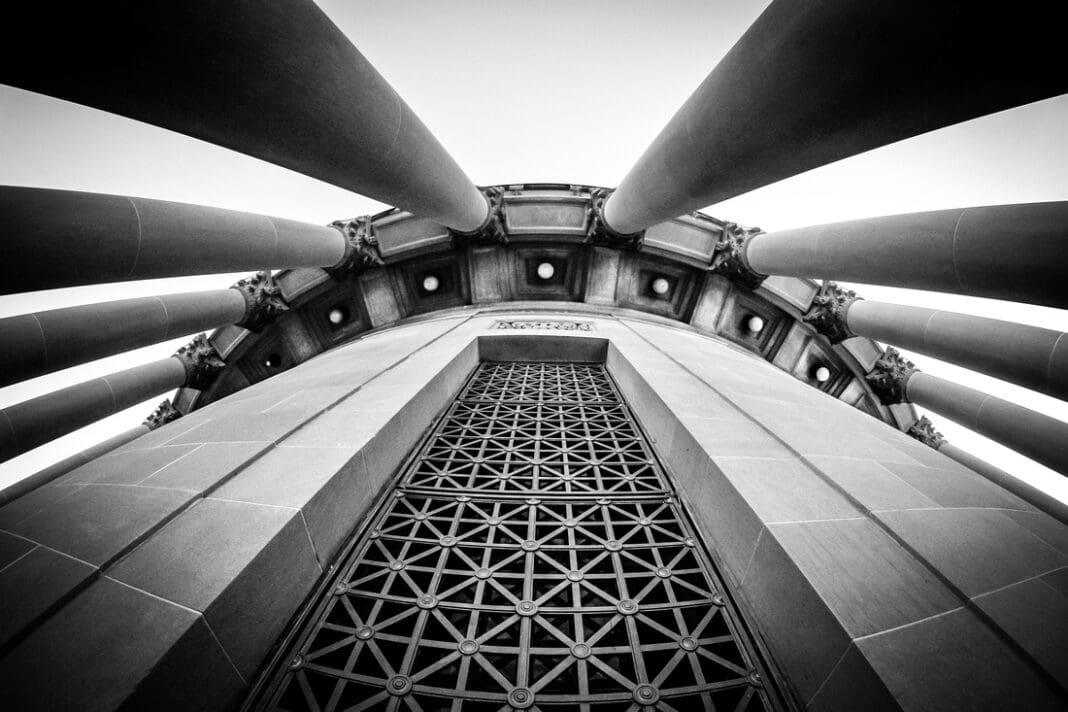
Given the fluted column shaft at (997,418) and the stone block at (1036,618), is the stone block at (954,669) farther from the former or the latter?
the fluted column shaft at (997,418)

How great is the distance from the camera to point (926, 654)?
198 cm

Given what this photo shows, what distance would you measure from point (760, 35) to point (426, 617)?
5734mm

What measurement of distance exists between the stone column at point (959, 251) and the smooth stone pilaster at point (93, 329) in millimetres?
13097

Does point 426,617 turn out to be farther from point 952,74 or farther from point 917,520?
point 952,74

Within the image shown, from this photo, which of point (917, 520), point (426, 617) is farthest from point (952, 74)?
point (426, 617)

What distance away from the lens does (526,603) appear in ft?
9.15

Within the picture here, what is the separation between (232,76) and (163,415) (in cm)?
1591

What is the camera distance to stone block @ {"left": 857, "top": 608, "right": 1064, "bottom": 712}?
180cm

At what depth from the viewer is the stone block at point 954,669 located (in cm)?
180

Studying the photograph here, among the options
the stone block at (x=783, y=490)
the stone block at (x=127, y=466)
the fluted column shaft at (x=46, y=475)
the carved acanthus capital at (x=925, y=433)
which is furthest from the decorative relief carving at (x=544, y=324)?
the carved acanthus capital at (x=925, y=433)

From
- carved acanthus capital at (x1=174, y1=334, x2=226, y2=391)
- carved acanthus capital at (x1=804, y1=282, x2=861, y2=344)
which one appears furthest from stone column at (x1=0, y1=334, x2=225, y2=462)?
carved acanthus capital at (x1=804, y1=282, x2=861, y2=344)

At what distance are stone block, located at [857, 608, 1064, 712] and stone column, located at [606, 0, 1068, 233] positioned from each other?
3642 mm

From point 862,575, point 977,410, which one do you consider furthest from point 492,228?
point 977,410

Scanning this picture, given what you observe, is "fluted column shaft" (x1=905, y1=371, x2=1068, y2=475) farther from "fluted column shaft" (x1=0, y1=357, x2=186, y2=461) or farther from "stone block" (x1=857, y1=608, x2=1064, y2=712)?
"fluted column shaft" (x1=0, y1=357, x2=186, y2=461)
